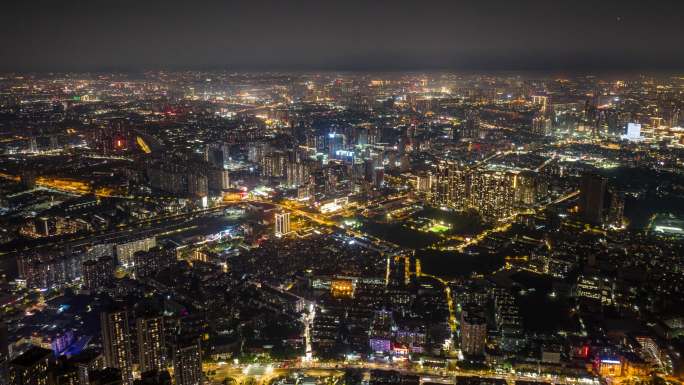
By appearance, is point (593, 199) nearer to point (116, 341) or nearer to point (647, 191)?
point (647, 191)

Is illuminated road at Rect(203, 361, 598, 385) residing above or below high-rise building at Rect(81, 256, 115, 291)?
below

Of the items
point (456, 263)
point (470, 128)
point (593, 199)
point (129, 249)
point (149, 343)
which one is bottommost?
point (456, 263)

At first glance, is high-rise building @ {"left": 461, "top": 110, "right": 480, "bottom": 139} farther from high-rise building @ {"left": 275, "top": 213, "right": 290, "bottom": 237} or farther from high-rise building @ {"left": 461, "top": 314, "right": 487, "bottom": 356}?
high-rise building @ {"left": 461, "top": 314, "right": 487, "bottom": 356}

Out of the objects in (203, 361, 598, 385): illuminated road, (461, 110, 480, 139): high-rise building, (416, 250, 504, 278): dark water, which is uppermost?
(461, 110, 480, 139): high-rise building

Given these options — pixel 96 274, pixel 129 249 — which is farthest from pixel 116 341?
pixel 129 249

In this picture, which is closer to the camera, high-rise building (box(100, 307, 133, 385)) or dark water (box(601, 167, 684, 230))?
high-rise building (box(100, 307, 133, 385))

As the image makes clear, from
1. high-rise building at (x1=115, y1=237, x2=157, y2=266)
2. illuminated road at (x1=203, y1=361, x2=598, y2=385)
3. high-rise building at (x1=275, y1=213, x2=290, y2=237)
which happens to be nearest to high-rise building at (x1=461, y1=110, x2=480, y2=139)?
high-rise building at (x1=275, y1=213, x2=290, y2=237)

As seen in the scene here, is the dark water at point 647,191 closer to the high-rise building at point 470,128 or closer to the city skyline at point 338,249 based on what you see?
the city skyline at point 338,249
